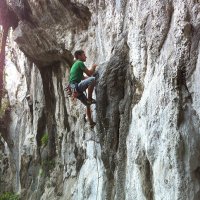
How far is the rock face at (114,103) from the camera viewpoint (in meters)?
6.42

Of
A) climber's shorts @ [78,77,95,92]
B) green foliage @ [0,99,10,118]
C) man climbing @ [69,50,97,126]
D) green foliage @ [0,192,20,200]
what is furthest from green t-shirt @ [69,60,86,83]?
green foliage @ [0,99,10,118]

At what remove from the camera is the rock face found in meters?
6.42

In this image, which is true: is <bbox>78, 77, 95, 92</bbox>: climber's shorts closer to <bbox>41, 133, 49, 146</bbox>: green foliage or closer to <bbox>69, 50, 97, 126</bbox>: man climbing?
<bbox>69, 50, 97, 126</bbox>: man climbing

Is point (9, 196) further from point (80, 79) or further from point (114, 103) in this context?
point (114, 103)

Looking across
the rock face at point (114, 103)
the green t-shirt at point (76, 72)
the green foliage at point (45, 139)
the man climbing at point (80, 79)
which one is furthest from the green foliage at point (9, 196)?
the green t-shirt at point (76, 72)

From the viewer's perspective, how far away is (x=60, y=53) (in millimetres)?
13438

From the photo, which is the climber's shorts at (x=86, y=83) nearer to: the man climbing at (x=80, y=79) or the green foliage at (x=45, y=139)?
the man climbing at (x=80, y=79)

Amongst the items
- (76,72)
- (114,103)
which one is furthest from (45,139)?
(114,103)

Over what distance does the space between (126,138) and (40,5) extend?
6138mm

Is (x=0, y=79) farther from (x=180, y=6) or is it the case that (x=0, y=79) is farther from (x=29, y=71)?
(x=180, y=6)

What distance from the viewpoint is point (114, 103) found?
921cm

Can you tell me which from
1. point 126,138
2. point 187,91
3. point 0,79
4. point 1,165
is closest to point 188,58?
point 187,91

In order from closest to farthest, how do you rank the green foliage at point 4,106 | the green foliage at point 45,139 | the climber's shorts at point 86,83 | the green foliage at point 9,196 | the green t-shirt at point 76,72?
the climber's shorts at point 86,83, the green t-shirt at point 76,72, the green foliage at point 45,139, the green foliage at point 9,196, the green foliage at point 4,106

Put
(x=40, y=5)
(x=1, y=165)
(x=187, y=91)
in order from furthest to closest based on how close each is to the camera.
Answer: (x=1, y=165), (x=40, y=5), (x=187, y=91)
